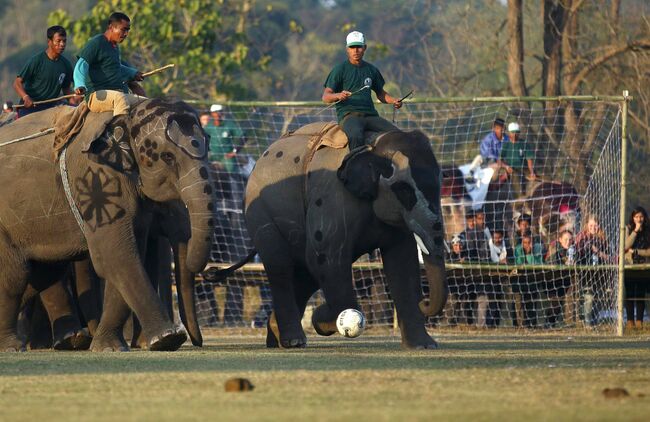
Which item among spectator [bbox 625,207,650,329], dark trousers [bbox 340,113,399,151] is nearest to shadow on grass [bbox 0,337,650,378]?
dark trousers [bbox 340,113,399,151]

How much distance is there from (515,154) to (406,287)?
8.47 m

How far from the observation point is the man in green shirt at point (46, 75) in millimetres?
16672

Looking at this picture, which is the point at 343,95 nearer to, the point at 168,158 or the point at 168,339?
the point at 168,158

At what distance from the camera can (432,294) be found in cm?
1483

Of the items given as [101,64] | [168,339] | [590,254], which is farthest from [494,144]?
[168,339]

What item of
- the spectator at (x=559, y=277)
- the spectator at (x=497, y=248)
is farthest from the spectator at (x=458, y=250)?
the spectator at (x=559, y=277)

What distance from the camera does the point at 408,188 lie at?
15.0 m

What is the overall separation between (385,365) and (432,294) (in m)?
3.10

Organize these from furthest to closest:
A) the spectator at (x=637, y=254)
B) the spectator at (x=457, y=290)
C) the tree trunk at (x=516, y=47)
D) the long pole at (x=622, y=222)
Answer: the tree trunk at (x=516, y=47)
the spectator at (x=457, y=290)
the spectator at (x=637, y=254)
the long pole at (x=622, y=222)

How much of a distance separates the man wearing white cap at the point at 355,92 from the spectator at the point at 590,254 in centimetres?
646

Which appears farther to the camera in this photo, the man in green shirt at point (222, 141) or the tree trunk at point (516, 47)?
the tree trunk at point (516, 47)

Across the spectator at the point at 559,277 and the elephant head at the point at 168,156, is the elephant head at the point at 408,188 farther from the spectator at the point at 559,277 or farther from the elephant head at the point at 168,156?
the spectator at the point at 559,277

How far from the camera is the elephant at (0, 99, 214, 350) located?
14547 mm

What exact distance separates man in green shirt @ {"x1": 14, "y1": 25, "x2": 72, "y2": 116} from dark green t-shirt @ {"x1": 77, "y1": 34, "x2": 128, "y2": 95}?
1.21 meters
